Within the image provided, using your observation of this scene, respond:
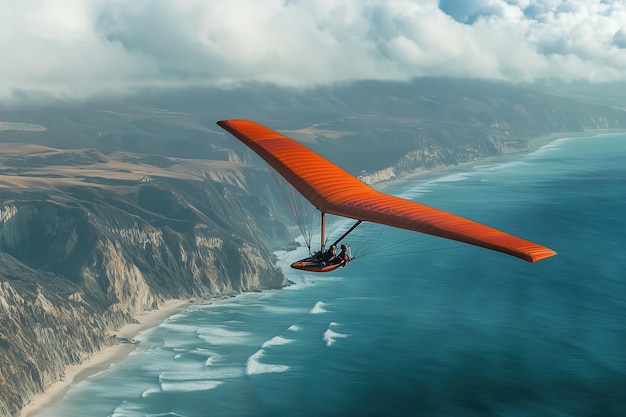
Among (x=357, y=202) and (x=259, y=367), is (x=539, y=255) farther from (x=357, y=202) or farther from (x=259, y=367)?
(x=259, y=367)

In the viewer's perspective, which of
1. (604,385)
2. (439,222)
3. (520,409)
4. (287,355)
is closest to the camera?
(439,222)

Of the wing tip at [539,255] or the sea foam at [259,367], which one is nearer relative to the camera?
the wing tip at [539,255]

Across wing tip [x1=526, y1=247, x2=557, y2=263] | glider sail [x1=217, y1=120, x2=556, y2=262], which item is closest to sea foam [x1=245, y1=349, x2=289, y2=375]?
glider sail [x1=217, y1=120, x2=556, y2=262]

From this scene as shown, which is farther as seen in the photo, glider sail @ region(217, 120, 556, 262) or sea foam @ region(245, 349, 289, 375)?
sea foam @ region(245, 349, 289, 375)

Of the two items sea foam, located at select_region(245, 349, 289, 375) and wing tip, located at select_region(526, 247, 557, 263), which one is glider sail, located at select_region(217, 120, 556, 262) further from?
sea foam, located at select_region(245, 349, 289, 375)

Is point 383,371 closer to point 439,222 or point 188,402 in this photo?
point 188,402

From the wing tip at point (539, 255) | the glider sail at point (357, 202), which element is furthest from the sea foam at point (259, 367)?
the wing tip at point (539, 255)

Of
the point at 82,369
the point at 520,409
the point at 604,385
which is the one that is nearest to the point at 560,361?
the point at 604,385


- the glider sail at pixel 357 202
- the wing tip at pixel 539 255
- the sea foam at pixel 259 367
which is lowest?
the sea foam at pixel 259 367

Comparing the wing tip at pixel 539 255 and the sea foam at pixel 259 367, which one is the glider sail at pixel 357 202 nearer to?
the wing tip at pixel 539 255
